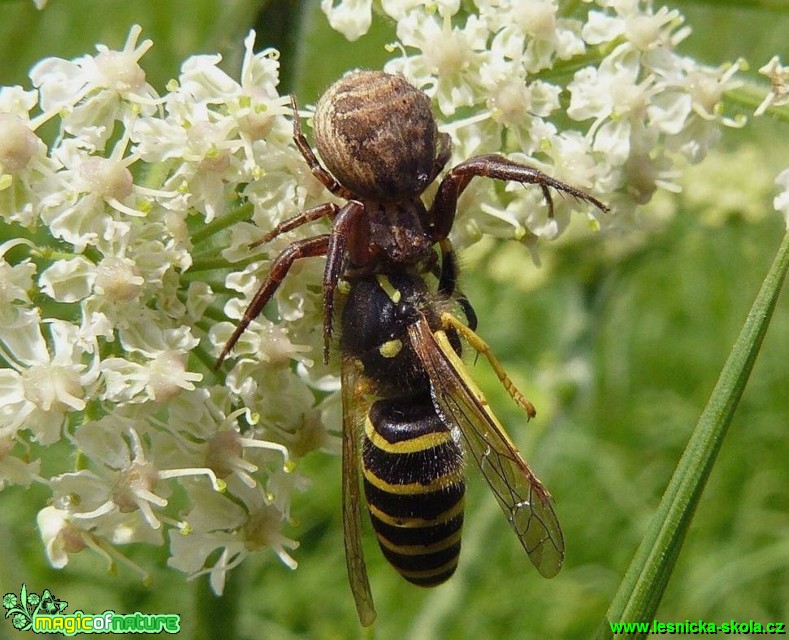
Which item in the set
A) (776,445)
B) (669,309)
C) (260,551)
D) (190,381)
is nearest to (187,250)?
(190,381)

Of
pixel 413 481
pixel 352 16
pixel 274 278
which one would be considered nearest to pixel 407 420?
pixel 413 481

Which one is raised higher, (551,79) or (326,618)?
(551,79)

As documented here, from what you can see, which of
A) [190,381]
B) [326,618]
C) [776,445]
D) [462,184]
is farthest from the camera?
[776,445]

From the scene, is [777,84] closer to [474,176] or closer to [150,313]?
[474,176]

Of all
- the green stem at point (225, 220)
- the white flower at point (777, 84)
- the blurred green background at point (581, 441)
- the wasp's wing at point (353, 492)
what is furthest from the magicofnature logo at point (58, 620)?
the white flower at point (777, 84)

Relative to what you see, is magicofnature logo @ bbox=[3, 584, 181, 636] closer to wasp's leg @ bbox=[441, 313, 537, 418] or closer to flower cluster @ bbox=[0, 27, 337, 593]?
flower cluster @ bbox=[0, 27, 337, 593]

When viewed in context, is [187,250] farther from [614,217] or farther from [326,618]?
[326,618]

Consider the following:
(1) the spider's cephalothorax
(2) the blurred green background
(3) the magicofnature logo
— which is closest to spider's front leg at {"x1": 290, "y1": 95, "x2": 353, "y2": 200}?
(1) the spider's cephalothorax
